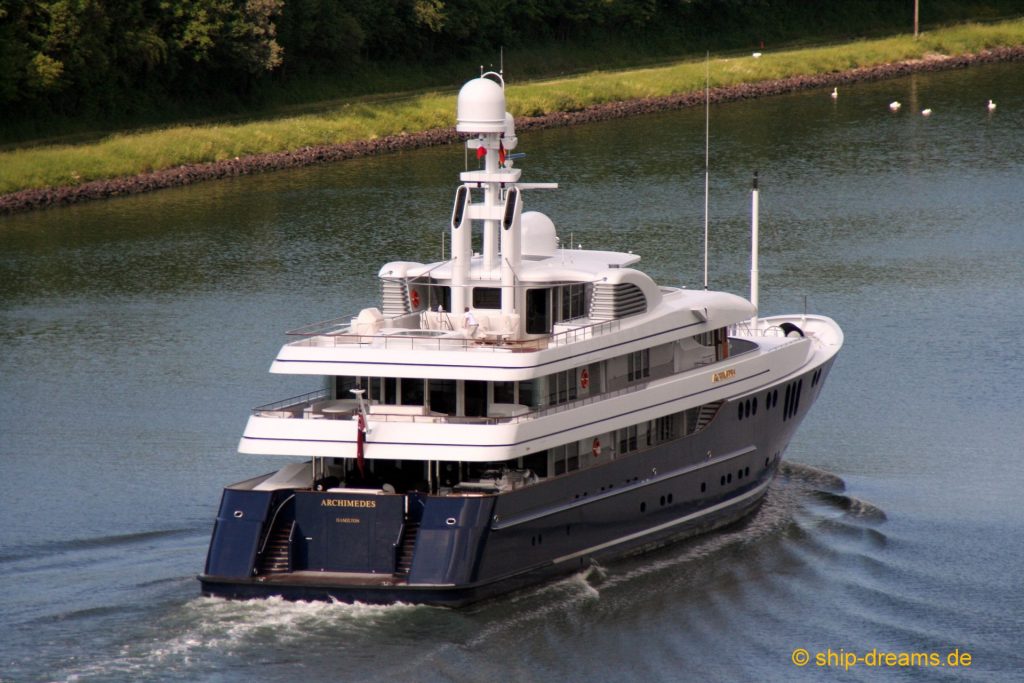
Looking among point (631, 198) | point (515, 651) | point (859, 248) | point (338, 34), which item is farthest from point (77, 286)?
point (338, 34)

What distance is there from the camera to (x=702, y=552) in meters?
29.1

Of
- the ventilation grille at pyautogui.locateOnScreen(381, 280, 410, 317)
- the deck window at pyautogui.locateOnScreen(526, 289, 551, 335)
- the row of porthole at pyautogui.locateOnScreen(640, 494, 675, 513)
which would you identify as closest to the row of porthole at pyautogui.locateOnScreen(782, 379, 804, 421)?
the row of porthole at pyautogui.locateOnScreen(640, 494, 675, 513)

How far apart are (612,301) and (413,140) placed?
151 ft

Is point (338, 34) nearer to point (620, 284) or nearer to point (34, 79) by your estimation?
point (34, 79)

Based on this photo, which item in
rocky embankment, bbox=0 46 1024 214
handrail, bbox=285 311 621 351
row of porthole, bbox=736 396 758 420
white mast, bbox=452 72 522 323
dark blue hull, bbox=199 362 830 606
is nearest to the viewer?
dark blue hull, bbox=199 362 830 606

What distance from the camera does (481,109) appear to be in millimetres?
28328

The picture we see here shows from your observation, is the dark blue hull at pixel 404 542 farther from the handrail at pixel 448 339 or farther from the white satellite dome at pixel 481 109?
the white satellite dome at pixel 481 109

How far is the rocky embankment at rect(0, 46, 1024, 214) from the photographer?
63.7 m

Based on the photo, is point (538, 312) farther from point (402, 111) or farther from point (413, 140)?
point (402, 111)

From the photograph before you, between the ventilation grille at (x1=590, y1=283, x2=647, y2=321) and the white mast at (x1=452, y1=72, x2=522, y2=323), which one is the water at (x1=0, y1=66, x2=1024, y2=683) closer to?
the ventilation grille at (x1=590, y1=283, x2=647, y2=321)

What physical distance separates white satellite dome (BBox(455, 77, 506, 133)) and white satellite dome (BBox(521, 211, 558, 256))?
225 centimetres

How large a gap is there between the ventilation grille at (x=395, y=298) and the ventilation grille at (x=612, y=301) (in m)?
3.04

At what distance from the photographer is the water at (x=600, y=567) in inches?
963

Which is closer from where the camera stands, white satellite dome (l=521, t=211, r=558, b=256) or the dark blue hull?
the dark blue hull
